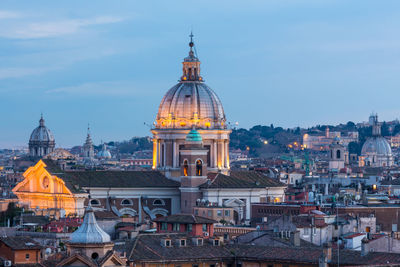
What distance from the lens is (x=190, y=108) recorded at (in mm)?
100625

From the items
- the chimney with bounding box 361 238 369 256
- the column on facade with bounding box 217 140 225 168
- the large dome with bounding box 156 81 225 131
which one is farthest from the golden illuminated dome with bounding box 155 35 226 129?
the chimney with bounding box 361 238 369 256

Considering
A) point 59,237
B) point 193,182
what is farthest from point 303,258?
point 193,182

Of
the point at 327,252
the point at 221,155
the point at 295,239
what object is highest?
the point at 221,155

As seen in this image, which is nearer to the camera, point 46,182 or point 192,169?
point 46,182

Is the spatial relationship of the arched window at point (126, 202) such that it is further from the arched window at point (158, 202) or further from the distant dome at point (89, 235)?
the distant dome at point (89, 235)

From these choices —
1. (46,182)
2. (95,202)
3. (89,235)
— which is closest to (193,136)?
(95,202)

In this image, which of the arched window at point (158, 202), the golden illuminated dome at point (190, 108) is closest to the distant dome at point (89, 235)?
the arched window at point (158, 202)

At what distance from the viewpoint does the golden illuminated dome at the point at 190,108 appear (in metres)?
101

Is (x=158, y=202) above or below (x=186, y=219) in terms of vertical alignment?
above

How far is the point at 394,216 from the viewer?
9294 centimetres

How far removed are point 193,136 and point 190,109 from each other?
11.4 feet

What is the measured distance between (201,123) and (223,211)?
1332 cm

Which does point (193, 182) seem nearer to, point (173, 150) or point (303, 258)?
point (173, 150)

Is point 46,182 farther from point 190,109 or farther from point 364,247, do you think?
point 364,247
